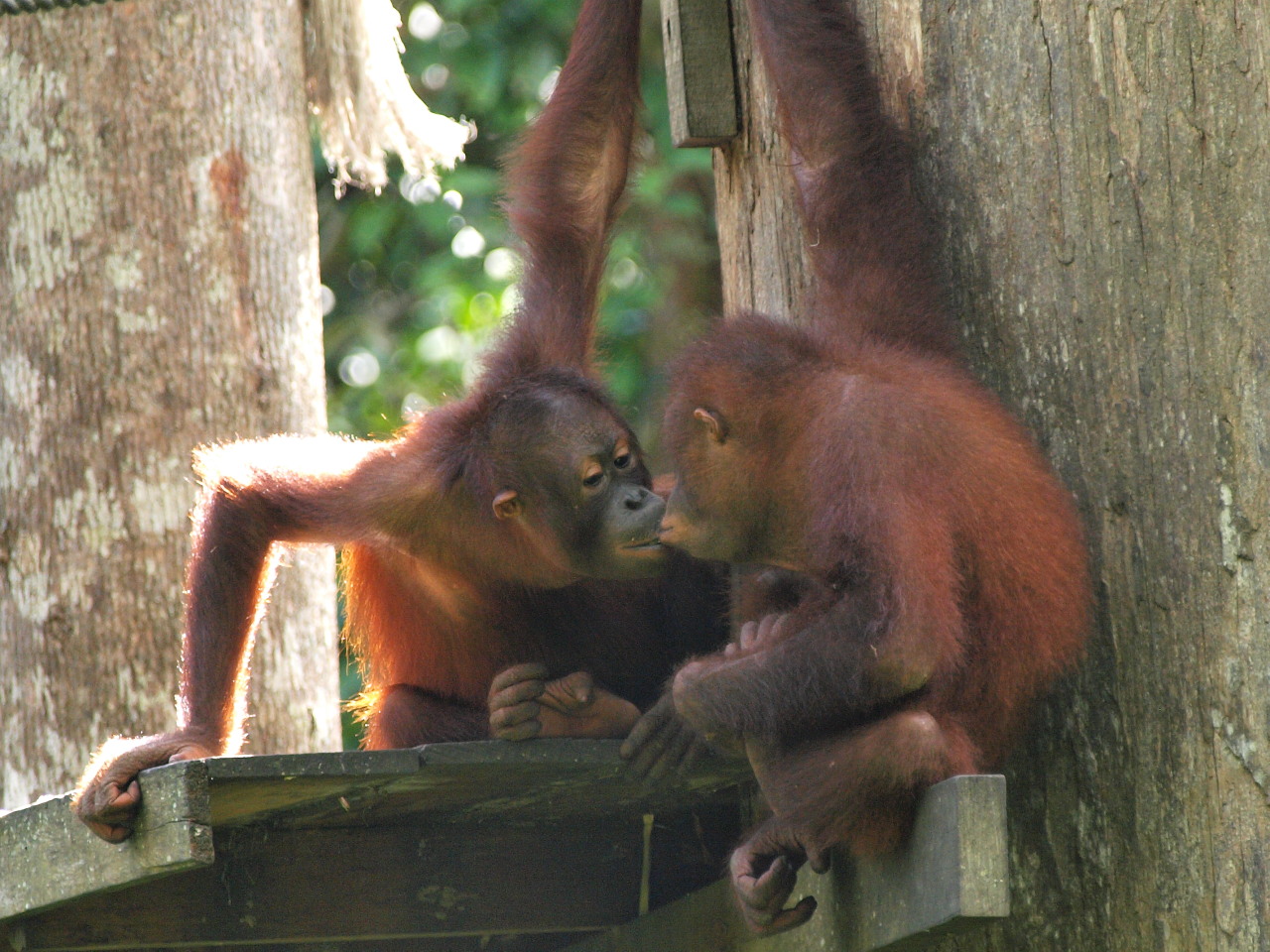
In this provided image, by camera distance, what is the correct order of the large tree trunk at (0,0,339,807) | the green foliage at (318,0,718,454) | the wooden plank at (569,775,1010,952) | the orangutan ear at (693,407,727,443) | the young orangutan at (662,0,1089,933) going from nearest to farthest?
the wooden plank at (569,775,1010,952), the young orangutan at (662,0,1089,933), the orangutan ear at (693,407,727,443), the large tree trunk at (0,0,339,807), the green foliage at (318,0,718,454)

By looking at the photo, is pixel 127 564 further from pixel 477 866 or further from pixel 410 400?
pixel 410 400

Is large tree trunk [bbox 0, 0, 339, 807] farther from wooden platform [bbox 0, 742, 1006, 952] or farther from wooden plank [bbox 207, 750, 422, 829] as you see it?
wooden plank [bbox 207, 750, 422, 829]

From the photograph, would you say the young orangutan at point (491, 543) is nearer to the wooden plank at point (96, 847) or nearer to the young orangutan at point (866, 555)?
the wooden plank at point (96, 847)

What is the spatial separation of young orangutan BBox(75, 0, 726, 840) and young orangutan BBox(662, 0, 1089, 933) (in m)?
0.52

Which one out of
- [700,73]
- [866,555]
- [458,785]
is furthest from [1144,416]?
Result: [700,73]

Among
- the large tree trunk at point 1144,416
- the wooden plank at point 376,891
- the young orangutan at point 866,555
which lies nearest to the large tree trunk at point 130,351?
the wooden plank at point 376,891

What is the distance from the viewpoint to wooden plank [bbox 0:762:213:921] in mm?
2301

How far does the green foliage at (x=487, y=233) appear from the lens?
7.20 m

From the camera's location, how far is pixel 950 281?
279 centimetres

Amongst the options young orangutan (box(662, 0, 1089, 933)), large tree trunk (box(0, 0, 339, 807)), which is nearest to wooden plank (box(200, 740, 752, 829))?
young orangutan (box(662, 0, 1089, 933))

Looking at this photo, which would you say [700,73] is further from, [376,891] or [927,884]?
[927,884]

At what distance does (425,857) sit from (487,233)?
4.83 meters

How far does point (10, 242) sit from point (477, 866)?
2339 millimetres

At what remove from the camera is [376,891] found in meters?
3.03
